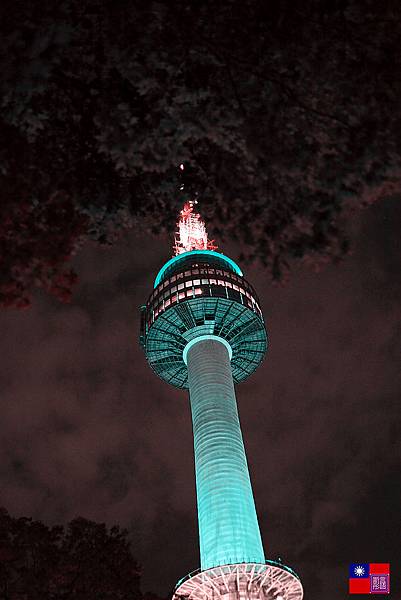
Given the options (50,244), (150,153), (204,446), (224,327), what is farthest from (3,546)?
(224,327)

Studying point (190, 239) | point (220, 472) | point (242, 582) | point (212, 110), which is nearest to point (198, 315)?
point (190, 239)

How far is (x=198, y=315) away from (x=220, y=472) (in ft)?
58.4

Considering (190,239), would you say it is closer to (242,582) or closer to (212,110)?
(242,582)

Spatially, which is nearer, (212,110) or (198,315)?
(212,110)

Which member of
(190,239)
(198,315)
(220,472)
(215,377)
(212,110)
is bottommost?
(212,110)

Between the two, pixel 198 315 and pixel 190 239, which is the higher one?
pixel 190 239

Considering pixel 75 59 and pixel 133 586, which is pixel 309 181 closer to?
pixel 75 59

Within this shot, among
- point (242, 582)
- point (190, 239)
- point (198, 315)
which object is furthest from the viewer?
point (190, 239)

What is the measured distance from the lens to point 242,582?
4384 cm

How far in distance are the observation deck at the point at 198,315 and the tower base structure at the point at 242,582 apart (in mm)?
24004

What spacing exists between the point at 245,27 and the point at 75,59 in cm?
366

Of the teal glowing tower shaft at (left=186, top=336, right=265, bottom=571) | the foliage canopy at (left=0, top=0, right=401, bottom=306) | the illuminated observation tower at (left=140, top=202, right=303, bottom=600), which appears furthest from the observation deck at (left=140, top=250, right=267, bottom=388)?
the foliage canopy at (left=0, top=0, right=401, bottom=306)

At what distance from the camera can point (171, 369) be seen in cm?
6731

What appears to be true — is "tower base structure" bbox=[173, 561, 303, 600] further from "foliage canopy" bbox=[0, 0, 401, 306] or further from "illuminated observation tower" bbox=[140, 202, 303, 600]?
"foliage canopy" bbox=[0, 0, 401, 306]
